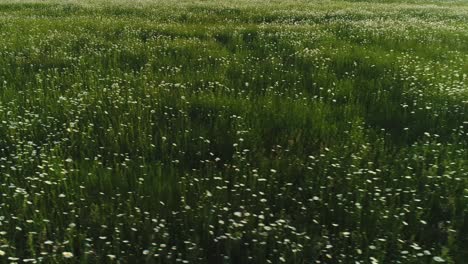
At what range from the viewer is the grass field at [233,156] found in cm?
412

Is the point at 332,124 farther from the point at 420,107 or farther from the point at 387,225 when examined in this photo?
the point at 387,225

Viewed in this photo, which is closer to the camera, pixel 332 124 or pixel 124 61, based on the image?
pixel 332 124

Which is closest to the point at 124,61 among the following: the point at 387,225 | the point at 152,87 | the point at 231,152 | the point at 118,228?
the point at 152,87

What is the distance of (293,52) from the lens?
11.8 metres

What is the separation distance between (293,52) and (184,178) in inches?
300

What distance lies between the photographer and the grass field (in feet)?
13.5

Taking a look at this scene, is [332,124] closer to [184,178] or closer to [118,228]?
[184,178]

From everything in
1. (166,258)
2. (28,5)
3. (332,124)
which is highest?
(28,5)

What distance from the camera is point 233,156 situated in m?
5.39

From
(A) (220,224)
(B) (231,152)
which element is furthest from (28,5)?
(A) (220,224)

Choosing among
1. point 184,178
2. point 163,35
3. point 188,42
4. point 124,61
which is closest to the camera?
point 184,178

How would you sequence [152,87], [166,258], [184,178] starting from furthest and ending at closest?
[152,87]
[184,178]
[166,258]

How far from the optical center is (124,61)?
1087 centimetres

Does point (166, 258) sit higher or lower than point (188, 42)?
lower
